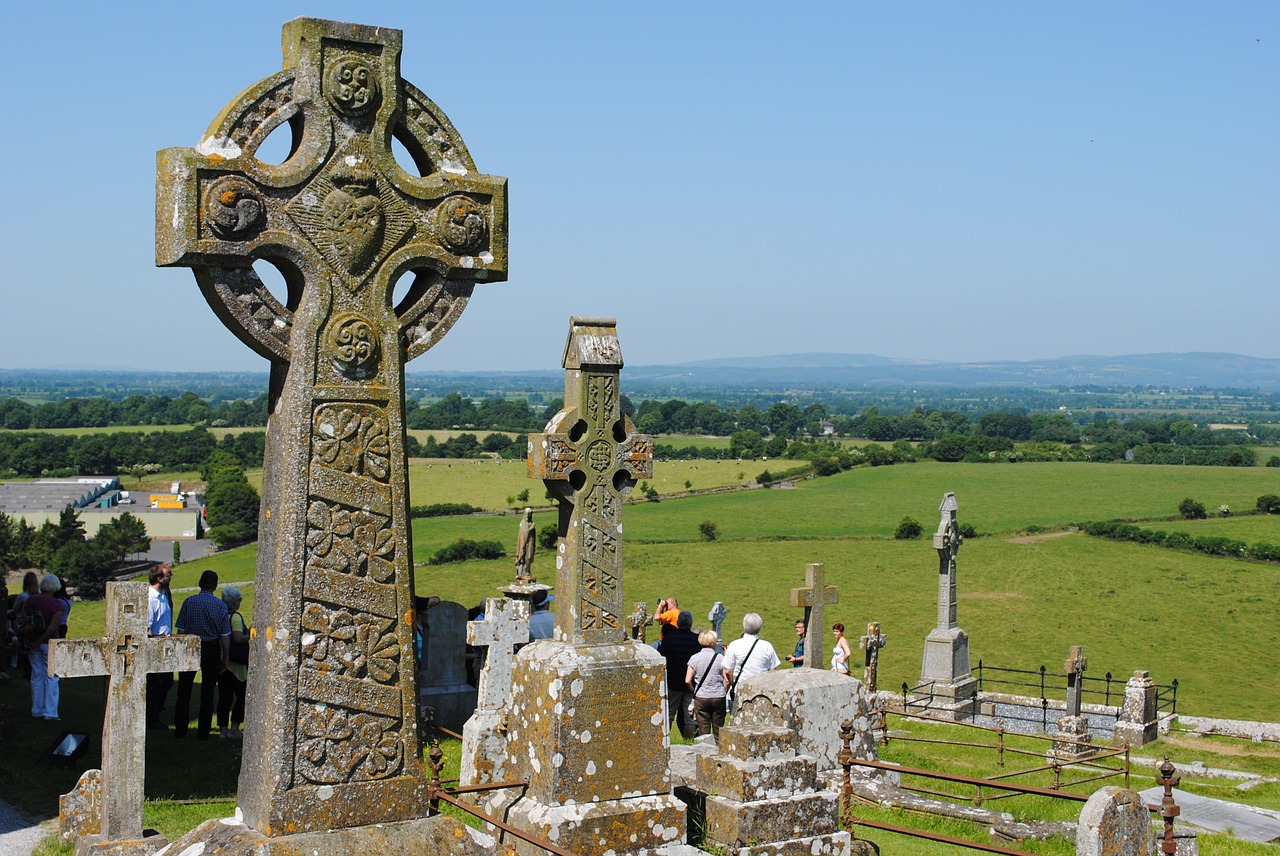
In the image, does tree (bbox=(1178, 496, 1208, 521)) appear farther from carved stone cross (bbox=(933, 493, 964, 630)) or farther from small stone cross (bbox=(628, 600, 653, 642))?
small stone cross (bbox=(628, 600, 653, 642))

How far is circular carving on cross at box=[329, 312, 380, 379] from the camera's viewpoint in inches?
190

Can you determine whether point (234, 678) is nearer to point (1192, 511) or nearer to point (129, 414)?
point (1192, 511)

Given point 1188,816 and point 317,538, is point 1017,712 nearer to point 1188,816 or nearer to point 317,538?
point 1188,816

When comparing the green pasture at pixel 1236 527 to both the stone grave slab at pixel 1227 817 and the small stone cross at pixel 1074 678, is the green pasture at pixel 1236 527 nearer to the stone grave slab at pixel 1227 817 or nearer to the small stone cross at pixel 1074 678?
the small stone cross at pixel 1074 678

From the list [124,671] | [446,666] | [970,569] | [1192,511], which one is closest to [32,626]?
[446,666]

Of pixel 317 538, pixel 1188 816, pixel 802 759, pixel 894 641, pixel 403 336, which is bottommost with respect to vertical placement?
pixel 894 641

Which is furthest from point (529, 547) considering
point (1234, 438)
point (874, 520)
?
point (1234, 438)

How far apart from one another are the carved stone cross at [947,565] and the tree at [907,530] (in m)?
31.4

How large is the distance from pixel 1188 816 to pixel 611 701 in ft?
23.3

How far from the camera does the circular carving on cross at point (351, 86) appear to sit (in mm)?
4809

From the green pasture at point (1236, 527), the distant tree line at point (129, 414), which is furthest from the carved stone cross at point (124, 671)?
the distant tree line at point (129, 414)

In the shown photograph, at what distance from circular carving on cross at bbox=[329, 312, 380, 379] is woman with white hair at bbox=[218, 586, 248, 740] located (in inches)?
323

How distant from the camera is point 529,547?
14773mm

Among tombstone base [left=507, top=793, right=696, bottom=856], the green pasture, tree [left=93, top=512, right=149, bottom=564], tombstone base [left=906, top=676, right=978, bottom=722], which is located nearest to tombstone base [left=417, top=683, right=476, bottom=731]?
tombstone base [left=507, top=793, right=696, bottom=856]
